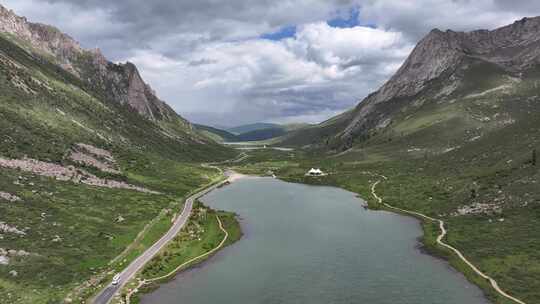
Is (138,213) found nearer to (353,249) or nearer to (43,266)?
(43,266)

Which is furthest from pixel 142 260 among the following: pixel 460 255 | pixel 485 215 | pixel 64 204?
pixel 485 215

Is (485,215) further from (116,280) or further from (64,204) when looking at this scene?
(64,204)

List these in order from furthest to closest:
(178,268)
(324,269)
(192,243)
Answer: (192,243), (178,268), (324,269)

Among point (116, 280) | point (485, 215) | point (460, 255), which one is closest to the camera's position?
point (116, 280)

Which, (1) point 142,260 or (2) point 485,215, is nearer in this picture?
(1) point 142,260

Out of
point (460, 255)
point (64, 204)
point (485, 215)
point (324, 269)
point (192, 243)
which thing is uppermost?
point (485, 215)

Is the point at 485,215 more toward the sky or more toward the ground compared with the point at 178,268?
more toward the sky

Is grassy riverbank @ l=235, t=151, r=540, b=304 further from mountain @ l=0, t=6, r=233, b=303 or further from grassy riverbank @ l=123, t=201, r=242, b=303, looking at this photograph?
mountain @ l=0, t=6, r=233, b=303

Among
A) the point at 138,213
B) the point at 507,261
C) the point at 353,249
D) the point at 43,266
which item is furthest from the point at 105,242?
the point at 507,261
